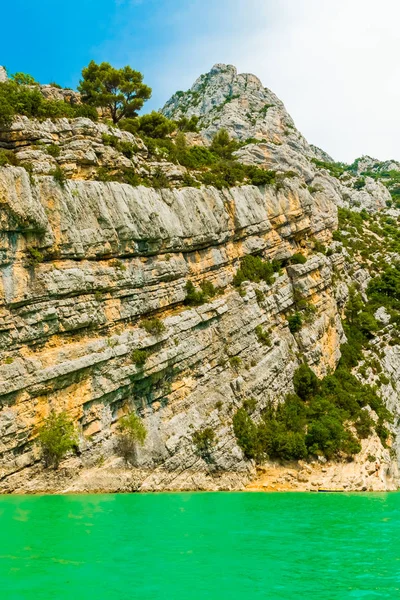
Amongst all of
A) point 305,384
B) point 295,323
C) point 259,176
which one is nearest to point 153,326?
point 305,384

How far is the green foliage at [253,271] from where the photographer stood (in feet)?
123

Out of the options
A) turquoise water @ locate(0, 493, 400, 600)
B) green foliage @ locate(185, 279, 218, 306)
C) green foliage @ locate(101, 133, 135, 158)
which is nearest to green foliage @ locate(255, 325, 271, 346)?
green foliage @ locate(185, 279, 218, 306)

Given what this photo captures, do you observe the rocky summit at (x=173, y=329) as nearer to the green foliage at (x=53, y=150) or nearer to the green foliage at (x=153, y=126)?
the green foliage at (x=53, y=150)

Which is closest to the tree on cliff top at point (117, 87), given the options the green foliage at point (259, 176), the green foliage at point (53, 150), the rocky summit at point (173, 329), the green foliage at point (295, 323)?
the rocky summit at point (173, 329)

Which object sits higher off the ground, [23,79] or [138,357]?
[23,79]

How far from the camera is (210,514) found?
18828mm

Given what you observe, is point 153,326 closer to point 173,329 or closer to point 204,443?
point 173,329

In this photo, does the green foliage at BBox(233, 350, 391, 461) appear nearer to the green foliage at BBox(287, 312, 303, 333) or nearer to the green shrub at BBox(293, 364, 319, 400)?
the green shrub at BBox(293, 364, 319, 400)

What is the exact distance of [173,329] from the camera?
29969mm

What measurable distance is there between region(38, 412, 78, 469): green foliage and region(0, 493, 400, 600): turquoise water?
255 centimetres

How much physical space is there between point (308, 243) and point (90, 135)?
82.9 ft

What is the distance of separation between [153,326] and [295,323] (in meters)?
16.4

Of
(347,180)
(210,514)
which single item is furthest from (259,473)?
(347,180)

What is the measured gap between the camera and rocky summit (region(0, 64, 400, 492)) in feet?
77.7
